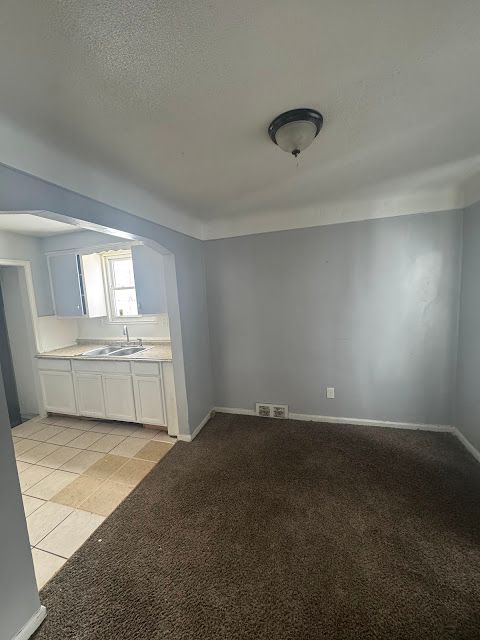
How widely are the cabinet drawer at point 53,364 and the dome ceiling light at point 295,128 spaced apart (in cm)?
343

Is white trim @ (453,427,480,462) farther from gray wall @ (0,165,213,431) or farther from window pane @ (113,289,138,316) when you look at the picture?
window pane @ (113,289,138,316)

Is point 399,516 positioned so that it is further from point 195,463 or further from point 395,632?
point 195,463

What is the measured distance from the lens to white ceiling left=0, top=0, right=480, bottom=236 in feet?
2.69

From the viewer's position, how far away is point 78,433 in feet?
10.3

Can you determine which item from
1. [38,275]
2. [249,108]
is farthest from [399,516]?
[38,275]

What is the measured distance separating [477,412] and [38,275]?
17.2ft

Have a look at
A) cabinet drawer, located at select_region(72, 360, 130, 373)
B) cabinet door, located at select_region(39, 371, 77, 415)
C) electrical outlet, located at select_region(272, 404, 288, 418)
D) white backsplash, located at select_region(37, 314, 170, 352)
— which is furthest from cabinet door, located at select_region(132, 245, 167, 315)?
electrical outlet, located at select_region(272, 404, 288, 418)

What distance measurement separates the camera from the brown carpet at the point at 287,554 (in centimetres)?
125

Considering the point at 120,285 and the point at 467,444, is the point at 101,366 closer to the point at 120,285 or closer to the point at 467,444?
the point at 120,285

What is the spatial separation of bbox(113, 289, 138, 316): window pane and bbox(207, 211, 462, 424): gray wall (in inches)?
48.8

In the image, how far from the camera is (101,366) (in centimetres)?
314

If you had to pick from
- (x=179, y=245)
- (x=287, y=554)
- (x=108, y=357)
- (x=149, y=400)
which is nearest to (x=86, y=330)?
(x=108, y=357)

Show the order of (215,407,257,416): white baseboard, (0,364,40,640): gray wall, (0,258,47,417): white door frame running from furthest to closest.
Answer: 1. (0,258,47,417): white door frame
2. (215,407,257,416): white baseboard
3. (0,364,40,640): gray wall

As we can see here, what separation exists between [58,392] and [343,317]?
3.74 metres
